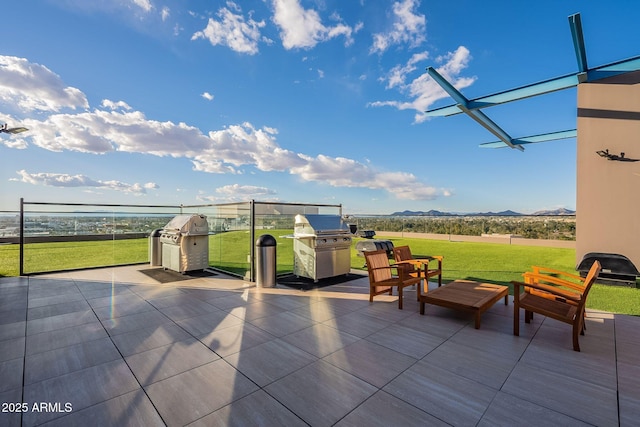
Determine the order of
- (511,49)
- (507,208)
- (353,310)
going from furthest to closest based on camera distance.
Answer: (507,208), (511,49), (353,310)

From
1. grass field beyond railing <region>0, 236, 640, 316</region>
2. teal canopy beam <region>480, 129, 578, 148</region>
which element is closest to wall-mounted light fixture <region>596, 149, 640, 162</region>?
grass field beyond railing <region>0, 236, 640, 316</region>

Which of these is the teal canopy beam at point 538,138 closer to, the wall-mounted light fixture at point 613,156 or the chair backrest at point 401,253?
the wall-mounted light fixture at point 613,156

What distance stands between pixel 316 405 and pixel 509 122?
11.2 metres

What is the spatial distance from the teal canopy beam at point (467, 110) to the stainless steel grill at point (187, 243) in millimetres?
6444

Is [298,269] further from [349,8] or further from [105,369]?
[349,8]

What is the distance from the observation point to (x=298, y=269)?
6.16m

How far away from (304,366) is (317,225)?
3.41m

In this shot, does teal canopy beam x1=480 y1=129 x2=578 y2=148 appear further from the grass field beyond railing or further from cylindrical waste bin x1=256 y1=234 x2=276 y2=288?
cylindrical waste bin x1=256 y1=234 x2=276 y2=288

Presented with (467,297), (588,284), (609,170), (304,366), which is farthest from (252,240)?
(609,170)

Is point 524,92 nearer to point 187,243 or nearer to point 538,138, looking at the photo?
point 538,138

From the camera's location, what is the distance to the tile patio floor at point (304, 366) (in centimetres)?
188

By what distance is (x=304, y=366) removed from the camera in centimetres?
250

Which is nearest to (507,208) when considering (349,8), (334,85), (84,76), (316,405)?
(334,85)

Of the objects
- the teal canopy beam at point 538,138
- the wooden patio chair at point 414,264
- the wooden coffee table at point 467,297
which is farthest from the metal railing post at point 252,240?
the teal canopy beam at point 538,138
